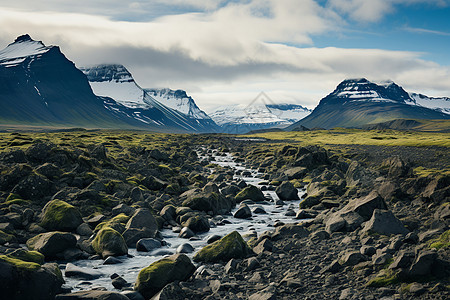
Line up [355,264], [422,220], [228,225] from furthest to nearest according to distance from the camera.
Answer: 1. [228,225]
2. [422,220]
3. [355,264]

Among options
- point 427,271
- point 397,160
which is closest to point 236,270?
point 427,271

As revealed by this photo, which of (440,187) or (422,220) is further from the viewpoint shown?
(440,187)

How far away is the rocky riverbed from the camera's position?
12.5 metres

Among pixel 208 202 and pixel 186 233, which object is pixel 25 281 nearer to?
pixel 186 233

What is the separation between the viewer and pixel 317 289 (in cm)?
1295

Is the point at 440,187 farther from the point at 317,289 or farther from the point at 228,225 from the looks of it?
the point at 317,289

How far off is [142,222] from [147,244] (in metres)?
2.12

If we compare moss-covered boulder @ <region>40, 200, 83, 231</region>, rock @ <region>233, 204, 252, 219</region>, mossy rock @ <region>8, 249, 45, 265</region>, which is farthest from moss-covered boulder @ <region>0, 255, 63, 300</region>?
rock @ <region>233, 204, 252, 219</region>

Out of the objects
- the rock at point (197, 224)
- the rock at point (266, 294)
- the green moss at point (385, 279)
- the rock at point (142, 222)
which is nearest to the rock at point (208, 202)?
the rock at point (197, 224)

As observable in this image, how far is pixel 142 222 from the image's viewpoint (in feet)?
67.2

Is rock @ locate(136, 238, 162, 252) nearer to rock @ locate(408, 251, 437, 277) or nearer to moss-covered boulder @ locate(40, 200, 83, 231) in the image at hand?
moss-covered boulder @ locate(40, 200, 83, 231)

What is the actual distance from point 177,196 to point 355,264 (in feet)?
62.6

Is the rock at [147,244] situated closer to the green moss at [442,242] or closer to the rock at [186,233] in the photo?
the rock at [186,233]

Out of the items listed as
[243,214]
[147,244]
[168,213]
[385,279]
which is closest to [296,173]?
[243,214]
